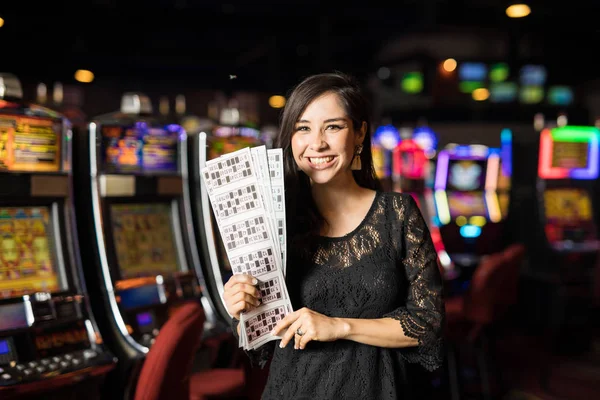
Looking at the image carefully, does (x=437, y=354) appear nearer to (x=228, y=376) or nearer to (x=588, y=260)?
(x=228, y=376)

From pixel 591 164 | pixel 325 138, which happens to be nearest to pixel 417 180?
pixel 591 164

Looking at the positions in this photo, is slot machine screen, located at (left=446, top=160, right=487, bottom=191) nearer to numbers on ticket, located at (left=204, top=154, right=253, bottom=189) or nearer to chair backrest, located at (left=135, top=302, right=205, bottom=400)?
Answer: chair backrest, located at (left=135, top=302, right=205, bottom=400)

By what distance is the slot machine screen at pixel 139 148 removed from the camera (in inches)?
124

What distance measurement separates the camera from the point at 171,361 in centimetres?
207

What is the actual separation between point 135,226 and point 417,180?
366cm

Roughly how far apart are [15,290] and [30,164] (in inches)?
20.0

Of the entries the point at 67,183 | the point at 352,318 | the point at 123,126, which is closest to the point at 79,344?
the point at 67,183

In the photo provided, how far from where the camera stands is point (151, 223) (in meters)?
3.38

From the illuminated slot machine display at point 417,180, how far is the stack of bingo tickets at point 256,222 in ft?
14.6

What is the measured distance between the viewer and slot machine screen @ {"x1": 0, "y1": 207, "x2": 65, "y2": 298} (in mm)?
2510

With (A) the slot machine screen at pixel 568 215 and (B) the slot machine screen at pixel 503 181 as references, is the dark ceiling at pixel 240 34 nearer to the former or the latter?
(B) the slot machine screen at pixel 503 181

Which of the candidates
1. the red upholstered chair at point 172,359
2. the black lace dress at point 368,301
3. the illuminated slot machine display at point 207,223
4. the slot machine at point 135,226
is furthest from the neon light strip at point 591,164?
the black lace dress at point 368,301

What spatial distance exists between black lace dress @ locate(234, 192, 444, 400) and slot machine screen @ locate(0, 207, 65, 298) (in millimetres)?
1522

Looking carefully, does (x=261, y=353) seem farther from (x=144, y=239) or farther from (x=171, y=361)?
(x=144, y=239)
